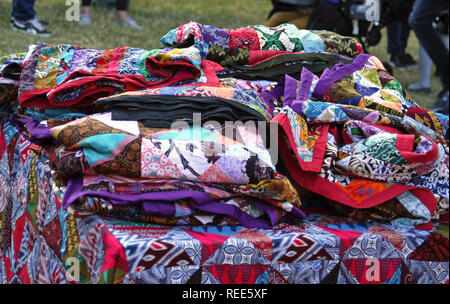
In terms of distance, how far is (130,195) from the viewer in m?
1.30

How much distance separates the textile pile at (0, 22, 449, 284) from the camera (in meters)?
1.29

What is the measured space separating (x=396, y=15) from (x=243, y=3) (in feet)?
3.76

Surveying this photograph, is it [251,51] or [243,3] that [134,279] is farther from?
[243,3]

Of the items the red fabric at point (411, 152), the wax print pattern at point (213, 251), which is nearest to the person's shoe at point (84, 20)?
the wax print pattern at point (213, 251)

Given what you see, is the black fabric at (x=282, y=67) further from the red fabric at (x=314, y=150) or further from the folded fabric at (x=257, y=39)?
the red fabric at (x=314, y=150)

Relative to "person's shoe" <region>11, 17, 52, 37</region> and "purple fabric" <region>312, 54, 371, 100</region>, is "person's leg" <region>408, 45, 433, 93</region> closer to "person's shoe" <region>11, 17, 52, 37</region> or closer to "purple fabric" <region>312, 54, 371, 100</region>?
"purple fabric" <region>312, 54, 371, 100</region>

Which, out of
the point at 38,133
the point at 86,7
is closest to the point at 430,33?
the point at 86,7

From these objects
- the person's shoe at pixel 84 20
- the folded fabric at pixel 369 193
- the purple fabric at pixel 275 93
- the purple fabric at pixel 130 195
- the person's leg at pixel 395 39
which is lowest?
the person's leg at pixel 395 39

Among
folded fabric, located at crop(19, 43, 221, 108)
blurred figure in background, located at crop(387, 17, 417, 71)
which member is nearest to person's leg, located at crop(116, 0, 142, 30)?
folded fabric, located at crop(19, 43, 221, 108)

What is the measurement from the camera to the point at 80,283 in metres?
1.27

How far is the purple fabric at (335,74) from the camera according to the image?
1694 millimetres

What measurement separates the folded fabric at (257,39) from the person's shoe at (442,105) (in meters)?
1.75

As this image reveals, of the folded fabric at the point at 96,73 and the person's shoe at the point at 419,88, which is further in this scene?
the person's shoe at the point at 419,88
